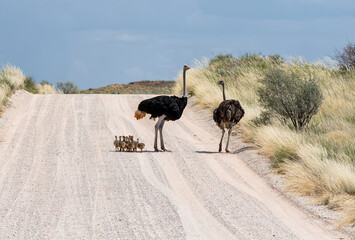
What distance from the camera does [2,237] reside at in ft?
30.0

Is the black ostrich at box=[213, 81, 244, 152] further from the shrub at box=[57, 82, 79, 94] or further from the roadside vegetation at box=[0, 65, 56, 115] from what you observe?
the shrub at box=[57, 82, 79, 94]

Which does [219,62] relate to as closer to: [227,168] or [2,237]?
[227,168]

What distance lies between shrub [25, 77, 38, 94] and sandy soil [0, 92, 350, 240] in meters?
10.4

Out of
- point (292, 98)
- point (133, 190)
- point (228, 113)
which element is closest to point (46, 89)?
point (292, 98)

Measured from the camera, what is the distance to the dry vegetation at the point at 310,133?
1246 cm

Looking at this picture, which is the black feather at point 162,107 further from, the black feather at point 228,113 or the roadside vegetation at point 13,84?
the roadside vegetation at point 13,84

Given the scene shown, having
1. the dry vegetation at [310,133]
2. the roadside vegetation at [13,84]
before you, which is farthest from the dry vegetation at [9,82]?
the dry vegetation at [310,133]

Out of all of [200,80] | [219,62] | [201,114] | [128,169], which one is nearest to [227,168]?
[128,169]

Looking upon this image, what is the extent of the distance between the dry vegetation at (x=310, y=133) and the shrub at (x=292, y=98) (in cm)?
37

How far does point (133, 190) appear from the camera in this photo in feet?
40.5

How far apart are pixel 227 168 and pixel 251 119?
581 centimetres

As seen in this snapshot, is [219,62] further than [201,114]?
Yes

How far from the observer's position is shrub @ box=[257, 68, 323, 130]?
19328 mm

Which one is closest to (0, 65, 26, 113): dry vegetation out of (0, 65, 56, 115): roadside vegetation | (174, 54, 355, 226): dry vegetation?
(0, 65, 56, 115): roadside vegetation
